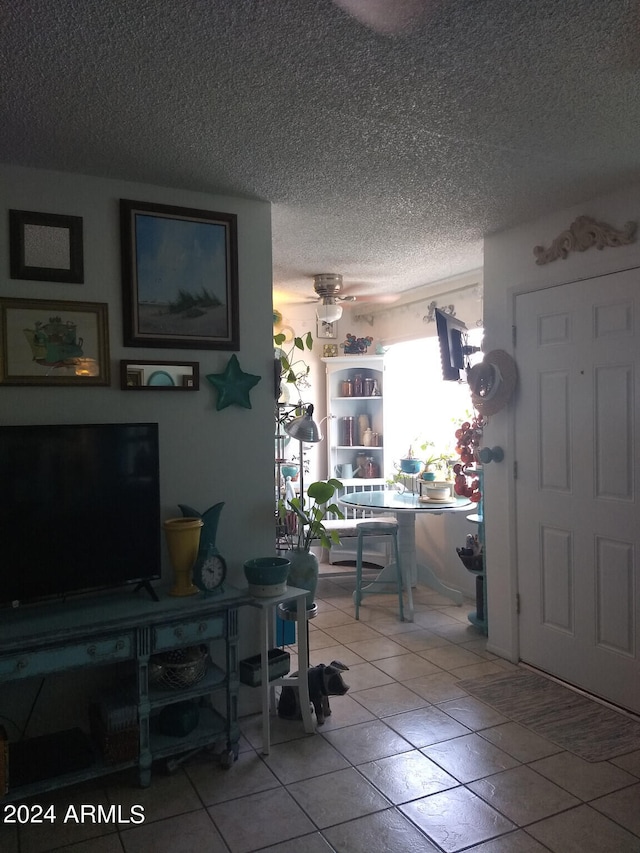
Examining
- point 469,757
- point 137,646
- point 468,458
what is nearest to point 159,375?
point 137,646

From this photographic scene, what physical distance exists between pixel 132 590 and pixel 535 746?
1.75 metres

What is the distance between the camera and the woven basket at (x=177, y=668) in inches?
96.4

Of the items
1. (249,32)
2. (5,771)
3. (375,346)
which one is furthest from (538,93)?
(375,346)

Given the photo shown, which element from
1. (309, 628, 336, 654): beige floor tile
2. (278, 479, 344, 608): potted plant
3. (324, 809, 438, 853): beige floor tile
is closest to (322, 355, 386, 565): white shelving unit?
(309, 628, 336, 654): beige floor tile

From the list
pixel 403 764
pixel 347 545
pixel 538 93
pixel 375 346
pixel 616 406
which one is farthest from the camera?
pixel 375 346

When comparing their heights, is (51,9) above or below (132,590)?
above

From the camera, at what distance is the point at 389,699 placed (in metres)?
3.08

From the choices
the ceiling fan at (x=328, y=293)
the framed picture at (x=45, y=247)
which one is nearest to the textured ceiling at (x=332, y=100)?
the framed picture at (x=45, y=247)

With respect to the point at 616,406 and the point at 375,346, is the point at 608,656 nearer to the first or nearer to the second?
the point at 616,406

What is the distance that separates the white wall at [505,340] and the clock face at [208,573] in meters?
1.71

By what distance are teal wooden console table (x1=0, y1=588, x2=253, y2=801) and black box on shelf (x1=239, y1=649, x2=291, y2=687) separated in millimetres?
129

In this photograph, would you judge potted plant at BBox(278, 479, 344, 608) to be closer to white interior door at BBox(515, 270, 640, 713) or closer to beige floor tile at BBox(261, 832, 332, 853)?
beige floor tile at BBox(261, 832, 332, 853)

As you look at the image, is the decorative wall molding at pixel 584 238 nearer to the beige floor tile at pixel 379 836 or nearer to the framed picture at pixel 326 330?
the beige floor tile at pixel 379 836

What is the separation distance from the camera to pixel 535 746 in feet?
8.63
